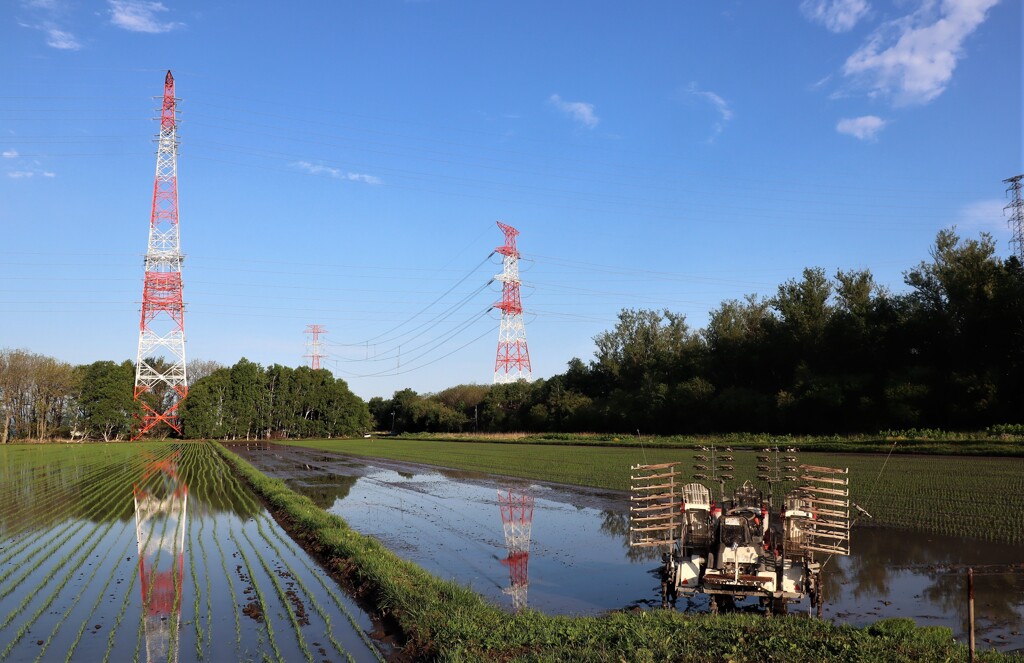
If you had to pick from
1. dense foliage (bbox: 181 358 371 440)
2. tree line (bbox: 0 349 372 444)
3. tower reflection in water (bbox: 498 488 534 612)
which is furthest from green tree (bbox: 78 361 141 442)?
tower reflection in water (bbox: 498 488 534 612)

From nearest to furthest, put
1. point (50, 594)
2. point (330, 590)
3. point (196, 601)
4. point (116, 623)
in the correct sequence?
point (116, 623), point (196, 601), point (50, 594), point (330, 590)

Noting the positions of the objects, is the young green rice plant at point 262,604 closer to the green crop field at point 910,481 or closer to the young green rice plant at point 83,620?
the young green rice plant at point 83,620

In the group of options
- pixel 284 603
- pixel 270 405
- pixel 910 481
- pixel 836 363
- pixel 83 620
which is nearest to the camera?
pixel 83 620

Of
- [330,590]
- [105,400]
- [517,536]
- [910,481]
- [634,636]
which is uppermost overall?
[105,400]

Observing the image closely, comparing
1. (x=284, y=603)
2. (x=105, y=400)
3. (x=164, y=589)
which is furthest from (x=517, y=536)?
(x=105, y=400)

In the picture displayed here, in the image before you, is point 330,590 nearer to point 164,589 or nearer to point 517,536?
point 164,589

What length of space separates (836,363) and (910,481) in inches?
1291

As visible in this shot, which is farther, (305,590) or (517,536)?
(517,536)

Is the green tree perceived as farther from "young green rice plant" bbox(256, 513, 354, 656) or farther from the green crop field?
"young green rice plant" bbox(256, 513, 354, 656)

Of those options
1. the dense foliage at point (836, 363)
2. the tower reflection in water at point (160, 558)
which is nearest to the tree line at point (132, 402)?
the dense foliage at point (836, 363)

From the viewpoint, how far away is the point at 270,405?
342 ft

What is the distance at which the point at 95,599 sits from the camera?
462 inches

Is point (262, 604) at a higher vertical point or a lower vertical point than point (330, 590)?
higher

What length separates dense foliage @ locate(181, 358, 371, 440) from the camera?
Answer: 313 feet
